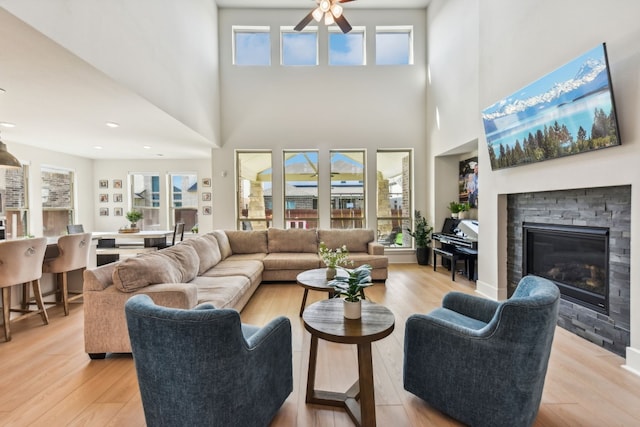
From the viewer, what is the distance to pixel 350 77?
6398 mm

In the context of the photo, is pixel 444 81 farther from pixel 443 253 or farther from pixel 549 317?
pixel 549 317

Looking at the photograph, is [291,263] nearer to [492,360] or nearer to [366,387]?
[366,387]

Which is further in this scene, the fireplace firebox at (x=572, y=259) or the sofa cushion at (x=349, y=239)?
the sofa cushion at (x=349, y=239)

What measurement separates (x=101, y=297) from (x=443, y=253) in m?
4.89

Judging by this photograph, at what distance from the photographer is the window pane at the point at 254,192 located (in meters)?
6.68

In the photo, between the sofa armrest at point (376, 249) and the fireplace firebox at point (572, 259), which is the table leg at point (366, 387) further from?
the sofa armrest at point (376, 249)

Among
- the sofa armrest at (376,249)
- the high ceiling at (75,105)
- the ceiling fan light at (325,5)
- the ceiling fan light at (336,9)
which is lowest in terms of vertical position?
the sofa armrest at (376,249)

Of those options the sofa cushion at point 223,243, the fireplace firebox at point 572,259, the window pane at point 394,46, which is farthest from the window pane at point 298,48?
the fireplace firebox at point 572,259

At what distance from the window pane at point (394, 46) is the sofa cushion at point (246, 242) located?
4.75 meters

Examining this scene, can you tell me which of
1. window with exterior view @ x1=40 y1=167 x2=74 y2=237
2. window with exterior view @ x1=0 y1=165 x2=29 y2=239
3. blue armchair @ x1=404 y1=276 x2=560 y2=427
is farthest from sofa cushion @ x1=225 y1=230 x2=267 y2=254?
window with exterior view @ x1=40 y1=167 x2=74 y2=237

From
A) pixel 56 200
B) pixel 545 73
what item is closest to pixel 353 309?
pixel 545 73

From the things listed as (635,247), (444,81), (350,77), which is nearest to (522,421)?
(635,247)

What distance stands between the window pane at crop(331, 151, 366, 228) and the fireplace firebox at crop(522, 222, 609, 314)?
3.56m

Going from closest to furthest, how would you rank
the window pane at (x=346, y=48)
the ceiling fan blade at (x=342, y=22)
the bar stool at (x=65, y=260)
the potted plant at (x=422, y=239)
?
the bar stool at (x=65, y=260), the ceiling fan blade at (x=342, y=22), the potted plant at (x=422, y=239), the window pane at (x=346, y=48)
